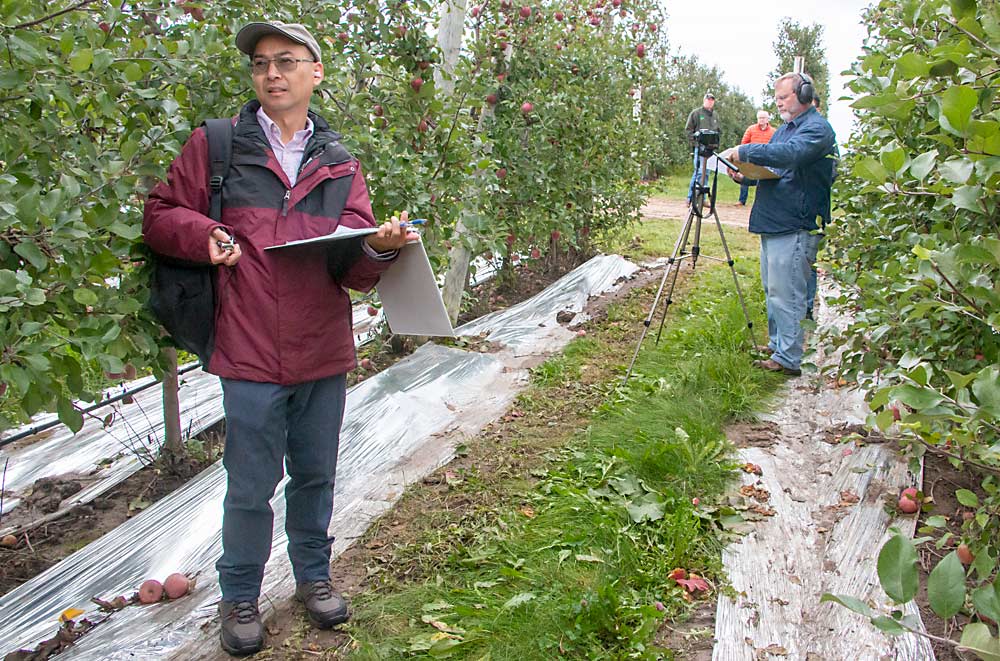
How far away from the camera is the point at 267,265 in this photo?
237 centimetres

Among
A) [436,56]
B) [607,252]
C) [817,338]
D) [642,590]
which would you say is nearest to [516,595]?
[642,590]

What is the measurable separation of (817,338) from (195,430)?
A: 10.1 feet

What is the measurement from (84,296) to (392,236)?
813mm

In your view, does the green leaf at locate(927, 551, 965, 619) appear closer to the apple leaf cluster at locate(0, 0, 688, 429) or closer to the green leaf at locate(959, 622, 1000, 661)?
the green leaf at locate(959, 622, 1000, 661)

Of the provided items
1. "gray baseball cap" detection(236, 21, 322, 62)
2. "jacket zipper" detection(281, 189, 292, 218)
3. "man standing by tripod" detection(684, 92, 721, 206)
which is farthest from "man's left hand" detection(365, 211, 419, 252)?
"man standing by tripod" detection(684, 92, 721, 206)

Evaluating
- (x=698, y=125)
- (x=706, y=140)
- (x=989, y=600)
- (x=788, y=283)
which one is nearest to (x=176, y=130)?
(x=989, y=600)

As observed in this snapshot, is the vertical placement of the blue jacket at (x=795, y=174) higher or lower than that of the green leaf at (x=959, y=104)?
lower

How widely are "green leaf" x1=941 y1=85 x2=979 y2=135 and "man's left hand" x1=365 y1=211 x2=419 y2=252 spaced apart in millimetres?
1398

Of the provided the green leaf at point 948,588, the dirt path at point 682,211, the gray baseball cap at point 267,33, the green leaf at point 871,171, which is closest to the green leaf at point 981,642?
the green leaf at point 948,588

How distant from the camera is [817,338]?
141 inches

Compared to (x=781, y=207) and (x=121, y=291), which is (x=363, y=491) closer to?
(x=121, y=291)

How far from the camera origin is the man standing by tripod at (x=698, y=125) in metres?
4.94

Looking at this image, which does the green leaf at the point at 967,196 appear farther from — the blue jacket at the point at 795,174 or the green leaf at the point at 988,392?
the blue jacket at the point at 795,174

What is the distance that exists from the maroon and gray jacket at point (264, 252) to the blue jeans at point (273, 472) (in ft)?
0.34
